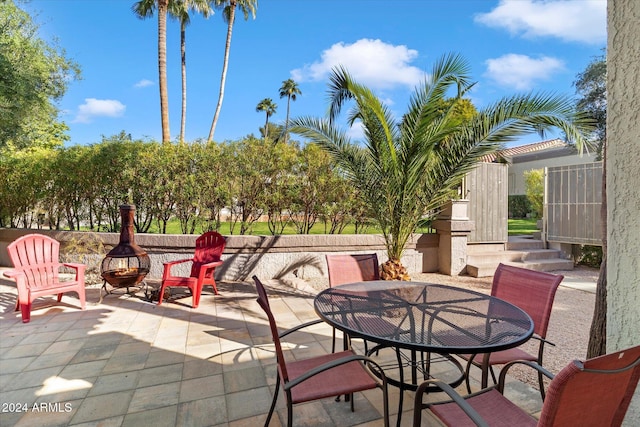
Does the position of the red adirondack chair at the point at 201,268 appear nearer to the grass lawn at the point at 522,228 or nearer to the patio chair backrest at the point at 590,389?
the patio chair backrest at the point at 590,389

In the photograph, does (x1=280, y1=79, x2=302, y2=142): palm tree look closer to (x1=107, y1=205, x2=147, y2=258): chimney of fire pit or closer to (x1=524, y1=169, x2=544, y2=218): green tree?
(x1=524, y1=169, x2=544, y2=218): green tree

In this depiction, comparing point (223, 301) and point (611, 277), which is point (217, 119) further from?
point (611, 277)

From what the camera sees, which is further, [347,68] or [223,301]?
[223,301]

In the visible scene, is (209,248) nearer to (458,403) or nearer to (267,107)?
(458,403)

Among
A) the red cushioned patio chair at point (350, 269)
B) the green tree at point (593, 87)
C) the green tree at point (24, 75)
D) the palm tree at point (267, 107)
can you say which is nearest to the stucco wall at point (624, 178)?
the red cushioned patio chair at point (350, 269)

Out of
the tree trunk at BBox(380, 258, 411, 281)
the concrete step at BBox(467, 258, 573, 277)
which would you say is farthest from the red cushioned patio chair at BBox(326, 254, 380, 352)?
the concrete step at BBox(467, 258, 573, 277)

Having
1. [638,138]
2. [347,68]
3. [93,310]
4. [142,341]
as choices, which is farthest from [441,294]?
[93,310]

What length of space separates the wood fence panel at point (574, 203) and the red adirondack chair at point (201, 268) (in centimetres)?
797

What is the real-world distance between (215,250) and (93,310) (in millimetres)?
1808

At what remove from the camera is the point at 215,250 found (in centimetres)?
528

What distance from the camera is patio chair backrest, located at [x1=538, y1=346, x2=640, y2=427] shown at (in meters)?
1.04

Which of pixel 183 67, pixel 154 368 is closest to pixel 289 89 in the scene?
pixel 183 67

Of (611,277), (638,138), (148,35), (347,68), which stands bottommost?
(611,277)

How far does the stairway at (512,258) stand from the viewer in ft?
21.9
